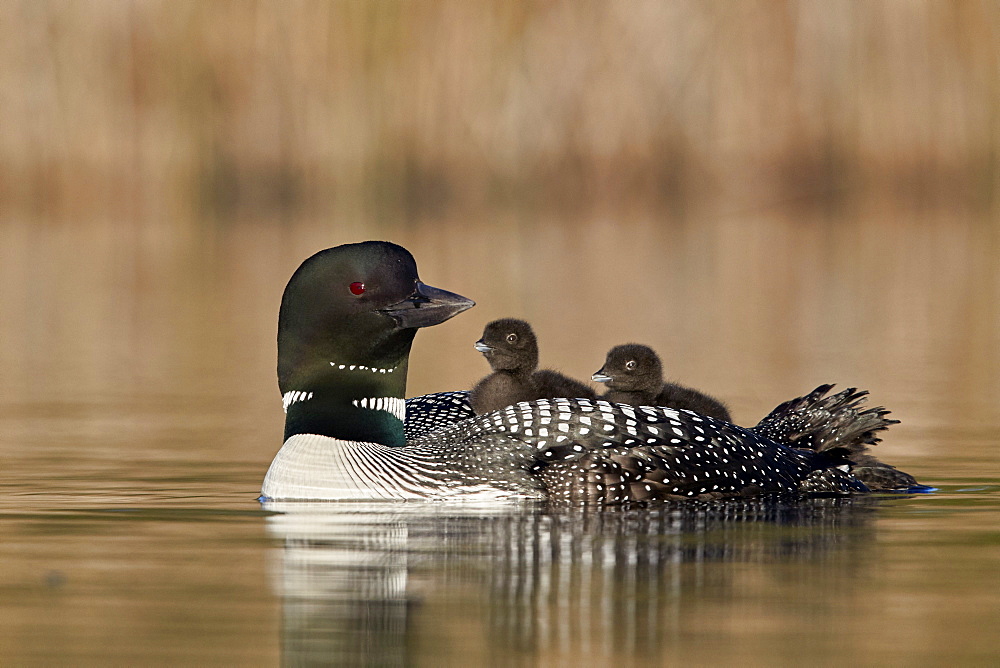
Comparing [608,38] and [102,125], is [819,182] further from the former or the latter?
[102,125]

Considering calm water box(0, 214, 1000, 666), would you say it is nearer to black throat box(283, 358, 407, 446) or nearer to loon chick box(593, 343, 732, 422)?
Answer: black throat box(283, 358, 407, 446)

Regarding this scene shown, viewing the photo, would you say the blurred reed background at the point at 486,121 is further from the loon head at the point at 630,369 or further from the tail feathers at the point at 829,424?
the tail feathers at the point at 829,424

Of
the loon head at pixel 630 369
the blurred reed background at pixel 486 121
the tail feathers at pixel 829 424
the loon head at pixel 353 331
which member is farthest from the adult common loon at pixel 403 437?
the blurred reed background at pixel 486 121

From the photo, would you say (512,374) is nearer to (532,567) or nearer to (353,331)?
(353,331)

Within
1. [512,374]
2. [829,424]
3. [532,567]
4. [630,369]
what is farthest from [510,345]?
[532,567]

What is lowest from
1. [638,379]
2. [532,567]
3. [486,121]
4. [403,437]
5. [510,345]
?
[532,567]

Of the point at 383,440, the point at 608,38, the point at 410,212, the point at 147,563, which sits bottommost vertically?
the point at 147,563

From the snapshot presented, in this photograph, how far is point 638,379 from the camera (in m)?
7.42

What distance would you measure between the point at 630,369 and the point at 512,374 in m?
0.58

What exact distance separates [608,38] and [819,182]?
12.0ft

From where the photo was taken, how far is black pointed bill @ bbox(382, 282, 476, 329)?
645 cm

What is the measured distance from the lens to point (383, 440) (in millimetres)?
6570

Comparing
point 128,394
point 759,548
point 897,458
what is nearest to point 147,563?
point 759,548

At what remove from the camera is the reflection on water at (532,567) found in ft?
14.1
